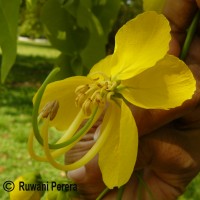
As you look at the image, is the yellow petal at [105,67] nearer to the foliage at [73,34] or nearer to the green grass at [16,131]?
the foliage at [73,34]

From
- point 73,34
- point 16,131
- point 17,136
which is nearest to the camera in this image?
point 73,34

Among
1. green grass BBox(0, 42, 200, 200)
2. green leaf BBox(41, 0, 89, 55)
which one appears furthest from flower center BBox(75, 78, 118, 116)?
green grass BBox(0, 42, 200, 200)

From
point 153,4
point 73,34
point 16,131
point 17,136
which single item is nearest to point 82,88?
point 153,4

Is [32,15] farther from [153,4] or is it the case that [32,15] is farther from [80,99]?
[80,99]

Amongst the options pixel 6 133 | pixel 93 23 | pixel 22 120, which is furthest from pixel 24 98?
pixel 93 23

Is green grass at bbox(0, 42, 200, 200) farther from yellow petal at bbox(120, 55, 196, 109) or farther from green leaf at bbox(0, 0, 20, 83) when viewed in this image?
yellow petal at bbox(120, 55, 196, 109)

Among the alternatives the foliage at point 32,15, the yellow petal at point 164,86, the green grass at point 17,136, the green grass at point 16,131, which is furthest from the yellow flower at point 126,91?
the green grass at point 16,131
